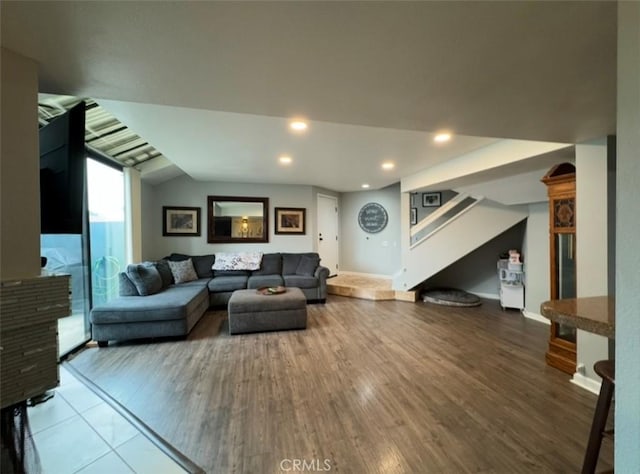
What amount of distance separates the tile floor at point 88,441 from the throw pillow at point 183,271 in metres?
2.93

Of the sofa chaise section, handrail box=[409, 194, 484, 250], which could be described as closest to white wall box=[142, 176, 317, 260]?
the sofa chaise section

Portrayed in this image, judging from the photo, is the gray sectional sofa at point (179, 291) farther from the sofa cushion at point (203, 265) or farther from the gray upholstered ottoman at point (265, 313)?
the gray upholstered ottoman at point (265, 313)

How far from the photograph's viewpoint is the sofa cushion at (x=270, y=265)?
521 cm

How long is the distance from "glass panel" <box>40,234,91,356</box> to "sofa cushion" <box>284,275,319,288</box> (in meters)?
2.77

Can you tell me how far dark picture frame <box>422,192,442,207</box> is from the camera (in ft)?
18.8

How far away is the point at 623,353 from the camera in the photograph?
69cm

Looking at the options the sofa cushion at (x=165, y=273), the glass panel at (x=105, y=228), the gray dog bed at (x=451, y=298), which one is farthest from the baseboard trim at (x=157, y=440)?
the gray dog bed at (x=451, y=298)

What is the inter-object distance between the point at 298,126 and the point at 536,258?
402 centimetres

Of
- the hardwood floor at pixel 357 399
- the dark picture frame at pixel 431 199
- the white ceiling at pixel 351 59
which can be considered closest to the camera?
the white ceiling at pixel 351 59

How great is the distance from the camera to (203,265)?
5.06 meters

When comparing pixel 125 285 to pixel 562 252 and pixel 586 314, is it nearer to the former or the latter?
pixel 586 314

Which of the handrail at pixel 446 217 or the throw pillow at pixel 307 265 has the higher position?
the handrail at pixel 446 217

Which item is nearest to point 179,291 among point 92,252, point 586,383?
point 92,252

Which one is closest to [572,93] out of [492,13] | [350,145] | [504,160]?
[492,13]
